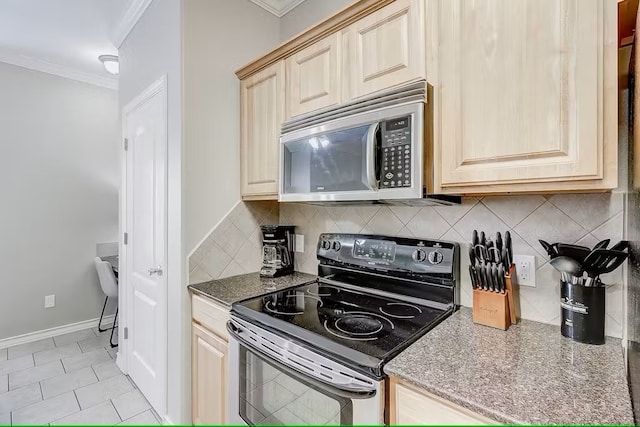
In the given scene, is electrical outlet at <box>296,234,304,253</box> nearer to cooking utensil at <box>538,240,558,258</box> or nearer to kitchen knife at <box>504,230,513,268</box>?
kitchen knife at <box>504,230,513,268</box>

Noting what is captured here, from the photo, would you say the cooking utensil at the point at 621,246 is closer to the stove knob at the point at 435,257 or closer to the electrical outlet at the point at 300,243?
the stove knob at the point at 435,257

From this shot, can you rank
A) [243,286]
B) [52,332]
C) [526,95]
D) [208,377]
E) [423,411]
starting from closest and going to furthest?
1. [423,411]
2. [526,95]
3. [208,377]
4. [243,286]
5. [52,332]

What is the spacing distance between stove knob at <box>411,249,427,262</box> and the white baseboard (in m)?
3.64

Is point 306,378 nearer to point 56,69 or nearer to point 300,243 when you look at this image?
point 300,243

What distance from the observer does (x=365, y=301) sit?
59.6 inches

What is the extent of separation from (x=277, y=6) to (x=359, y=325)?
86.0 inches

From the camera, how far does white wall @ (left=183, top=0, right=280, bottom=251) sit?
69.4 inches

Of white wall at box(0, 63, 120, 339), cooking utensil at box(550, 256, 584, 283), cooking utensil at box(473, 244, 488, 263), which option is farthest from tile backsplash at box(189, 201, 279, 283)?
white wall at box(0, 63, 120, 339)

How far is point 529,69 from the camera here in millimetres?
961

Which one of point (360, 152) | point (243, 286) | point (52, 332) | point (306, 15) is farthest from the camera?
point (52, 332)

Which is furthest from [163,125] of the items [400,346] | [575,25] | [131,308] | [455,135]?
[575,25]

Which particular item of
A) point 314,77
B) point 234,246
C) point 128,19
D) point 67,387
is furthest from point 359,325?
point 128,19

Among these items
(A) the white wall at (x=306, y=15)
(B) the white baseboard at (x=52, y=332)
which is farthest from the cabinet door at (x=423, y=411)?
(B) the white baseboard at (x=52, y=332)

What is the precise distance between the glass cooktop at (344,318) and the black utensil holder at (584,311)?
1.35 feet
